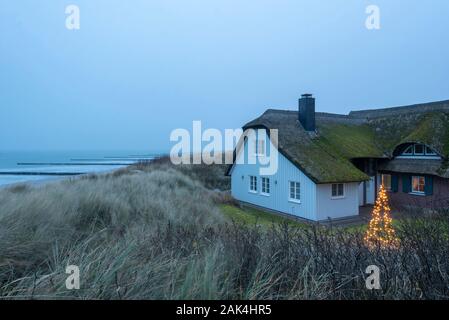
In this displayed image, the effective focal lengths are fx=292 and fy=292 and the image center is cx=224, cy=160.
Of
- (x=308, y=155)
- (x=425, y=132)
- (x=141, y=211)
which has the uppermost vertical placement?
(x=425, y=132)

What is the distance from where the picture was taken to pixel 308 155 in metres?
16.5

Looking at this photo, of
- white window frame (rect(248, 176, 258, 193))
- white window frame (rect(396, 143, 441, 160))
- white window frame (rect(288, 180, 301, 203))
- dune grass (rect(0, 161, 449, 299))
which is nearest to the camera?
dune grass (rect(0, 161, 449, 299))

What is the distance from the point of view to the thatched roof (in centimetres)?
1581

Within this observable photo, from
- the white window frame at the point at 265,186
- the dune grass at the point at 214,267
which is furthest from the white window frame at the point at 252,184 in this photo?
the dune grass at the point at 214,267

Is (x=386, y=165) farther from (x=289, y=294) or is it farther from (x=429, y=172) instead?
(x=289, y=294)

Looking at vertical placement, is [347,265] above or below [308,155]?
below

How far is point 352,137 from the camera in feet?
67.6

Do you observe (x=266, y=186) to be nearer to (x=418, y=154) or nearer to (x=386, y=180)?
(x=386, y=180)

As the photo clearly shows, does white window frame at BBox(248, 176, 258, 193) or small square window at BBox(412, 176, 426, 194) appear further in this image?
white window frame at BBox(248, 176, 258, 193)

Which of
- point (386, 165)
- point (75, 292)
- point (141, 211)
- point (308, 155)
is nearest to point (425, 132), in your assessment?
point (386, 165)

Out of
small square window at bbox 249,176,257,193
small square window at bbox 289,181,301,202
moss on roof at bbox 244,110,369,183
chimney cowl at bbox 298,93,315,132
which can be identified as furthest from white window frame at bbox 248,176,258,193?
chimney cowl at bbox 298,93,315,132

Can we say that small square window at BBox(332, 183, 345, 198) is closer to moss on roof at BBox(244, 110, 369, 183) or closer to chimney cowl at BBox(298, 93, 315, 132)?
moss on roof at BBox(244, 110, 369, 183)

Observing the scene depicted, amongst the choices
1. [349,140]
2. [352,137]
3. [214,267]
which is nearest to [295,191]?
[349,140]
